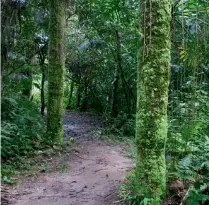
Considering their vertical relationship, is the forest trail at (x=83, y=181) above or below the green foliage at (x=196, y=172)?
below

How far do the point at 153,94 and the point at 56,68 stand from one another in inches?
180

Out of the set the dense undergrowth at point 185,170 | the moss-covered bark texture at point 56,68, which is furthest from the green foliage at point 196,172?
the moss-covered bark texture at point 56,68

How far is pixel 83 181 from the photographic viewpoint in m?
5.91

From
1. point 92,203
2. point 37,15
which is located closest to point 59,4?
point 37,15

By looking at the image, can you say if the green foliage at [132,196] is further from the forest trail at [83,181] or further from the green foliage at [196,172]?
the green foliage at [196,172]

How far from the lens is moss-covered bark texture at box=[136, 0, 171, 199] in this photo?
4176 mm

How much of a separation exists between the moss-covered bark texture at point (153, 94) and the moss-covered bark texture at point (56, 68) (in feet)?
14.2

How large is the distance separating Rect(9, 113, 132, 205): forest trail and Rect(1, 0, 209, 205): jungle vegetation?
0.47m

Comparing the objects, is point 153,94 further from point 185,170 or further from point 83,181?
point 83,181

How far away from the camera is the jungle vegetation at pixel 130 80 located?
13.8 ft

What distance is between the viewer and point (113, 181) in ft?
18.5

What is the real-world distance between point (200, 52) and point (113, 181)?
2.44 metres

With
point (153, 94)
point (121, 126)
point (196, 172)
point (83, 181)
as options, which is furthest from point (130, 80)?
point (153, 94)

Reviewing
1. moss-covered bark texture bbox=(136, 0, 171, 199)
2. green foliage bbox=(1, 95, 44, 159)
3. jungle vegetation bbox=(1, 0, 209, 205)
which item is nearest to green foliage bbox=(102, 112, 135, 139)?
jungle vegetation bbox=(1, 0, 209, 205)
